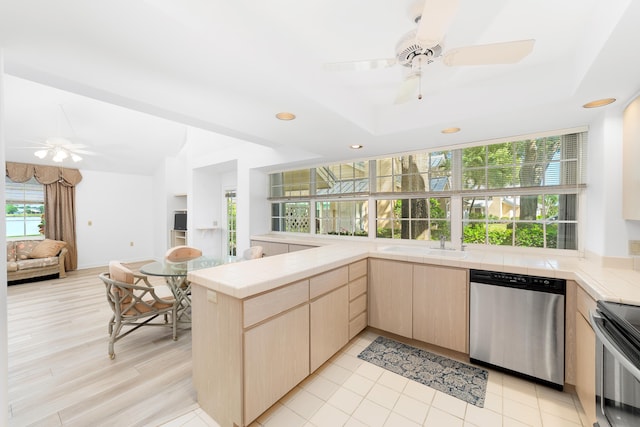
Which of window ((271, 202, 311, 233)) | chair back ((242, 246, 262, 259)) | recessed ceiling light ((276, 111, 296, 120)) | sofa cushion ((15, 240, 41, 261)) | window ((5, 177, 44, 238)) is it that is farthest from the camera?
window ((5, 177, 44, 238))

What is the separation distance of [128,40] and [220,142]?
389 centimetres

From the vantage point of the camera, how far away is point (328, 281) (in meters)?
2.21

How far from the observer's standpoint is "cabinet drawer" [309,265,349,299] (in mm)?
2037

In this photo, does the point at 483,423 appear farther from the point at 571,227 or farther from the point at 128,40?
the point at 128,40

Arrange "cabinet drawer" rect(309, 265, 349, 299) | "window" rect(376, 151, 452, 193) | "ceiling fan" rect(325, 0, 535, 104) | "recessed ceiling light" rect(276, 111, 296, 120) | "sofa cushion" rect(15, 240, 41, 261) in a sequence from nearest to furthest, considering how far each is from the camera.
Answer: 1. "ceiling fan" rect(325, 0, 535, 104)
2. "cabinet drawer" rect(309, 265, 349, 299)
3. "recessed ceiling light" rect(276, 111, 296, 120)
4. "window" rect(376, 151, 452, 193)
5. "sofa cushion" rect(15, 240, 41, 261)

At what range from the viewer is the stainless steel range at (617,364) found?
1.05 m

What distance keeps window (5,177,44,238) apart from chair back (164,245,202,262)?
438cm

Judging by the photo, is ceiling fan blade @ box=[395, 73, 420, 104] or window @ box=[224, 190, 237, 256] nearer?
ceiling fan blade @ box=[395, 73, 420, 104]

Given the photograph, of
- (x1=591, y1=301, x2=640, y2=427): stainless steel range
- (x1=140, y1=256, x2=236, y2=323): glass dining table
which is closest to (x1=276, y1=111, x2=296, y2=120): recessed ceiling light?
(x1=140, y1=256, x2=236, y2=323): glass dining table

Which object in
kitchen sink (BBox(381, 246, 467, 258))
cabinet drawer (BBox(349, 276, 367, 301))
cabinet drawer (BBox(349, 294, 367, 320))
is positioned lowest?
cabinet drawer (BBox(349, 294, 367, 320))

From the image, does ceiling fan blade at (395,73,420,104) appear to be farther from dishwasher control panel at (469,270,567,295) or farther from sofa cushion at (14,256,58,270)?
sofa cushion at (14,256,58,270)

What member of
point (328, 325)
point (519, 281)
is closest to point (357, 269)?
point (328, 325)

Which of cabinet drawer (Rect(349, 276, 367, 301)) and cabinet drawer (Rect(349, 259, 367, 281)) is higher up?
cabinet drawer (Rect(349, 259, 367, 281))

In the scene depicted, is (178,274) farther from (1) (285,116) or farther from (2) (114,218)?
(2) (114,218)
